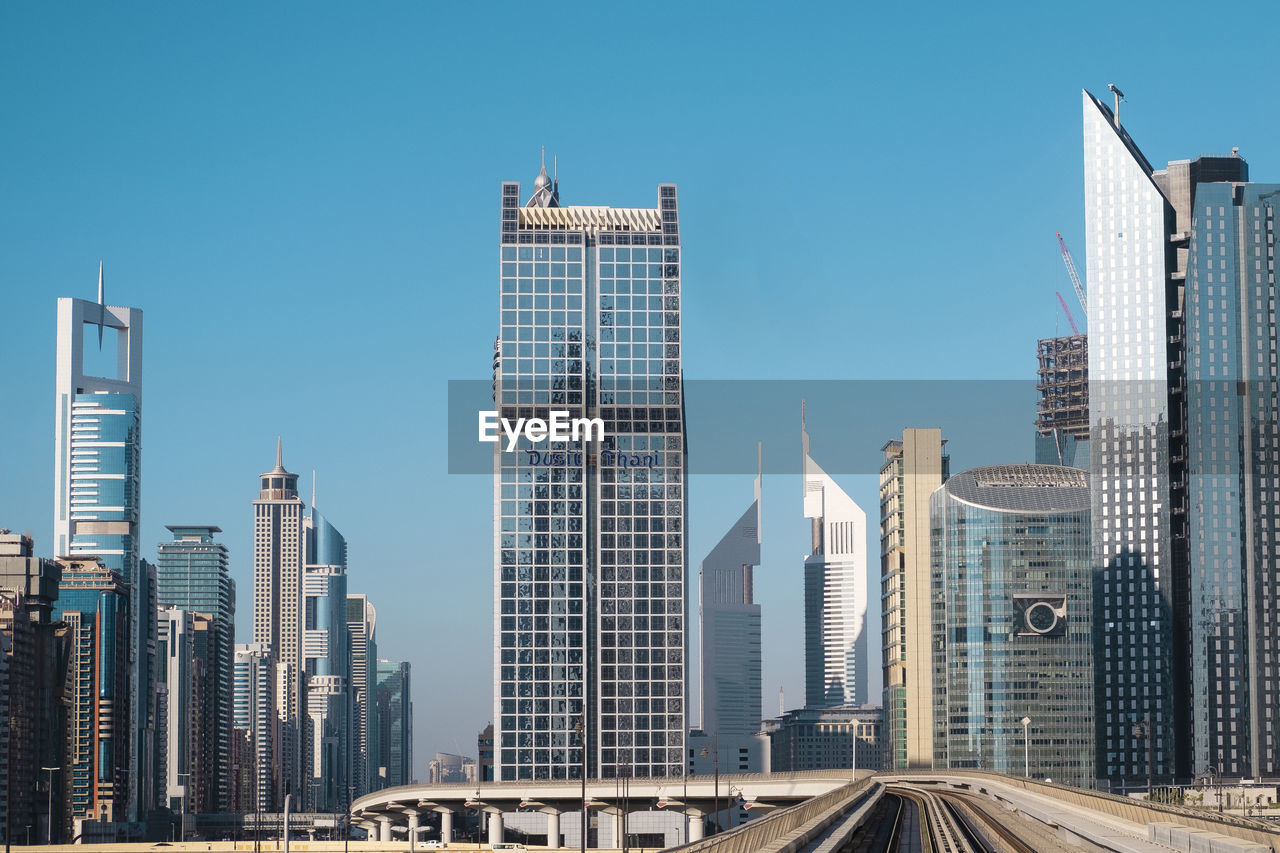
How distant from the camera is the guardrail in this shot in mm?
44688

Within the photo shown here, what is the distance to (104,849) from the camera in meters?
175

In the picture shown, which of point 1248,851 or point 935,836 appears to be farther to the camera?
point 935,836

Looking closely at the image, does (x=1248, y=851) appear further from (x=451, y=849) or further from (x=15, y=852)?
(x=15, y=852)

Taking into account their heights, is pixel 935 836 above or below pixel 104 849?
above

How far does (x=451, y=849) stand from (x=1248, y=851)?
133 meters

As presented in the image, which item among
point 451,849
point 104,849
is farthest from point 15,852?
point 451,849

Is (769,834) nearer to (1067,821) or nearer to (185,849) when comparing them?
(1067,821)

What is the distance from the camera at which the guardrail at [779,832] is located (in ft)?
147

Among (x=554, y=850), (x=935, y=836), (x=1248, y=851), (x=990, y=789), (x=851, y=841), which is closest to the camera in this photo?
(x=1248, y=851)

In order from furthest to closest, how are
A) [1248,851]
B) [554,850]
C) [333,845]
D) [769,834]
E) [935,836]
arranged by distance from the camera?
1. [333,845]
2. [554,850]
3. [935,836]
4. [769,834]
5. [1248,851]

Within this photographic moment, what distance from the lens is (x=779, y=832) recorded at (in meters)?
59.0

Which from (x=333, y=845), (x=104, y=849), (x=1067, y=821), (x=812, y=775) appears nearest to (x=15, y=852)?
(x=104, y=849)

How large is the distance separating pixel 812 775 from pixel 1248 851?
15011 cm

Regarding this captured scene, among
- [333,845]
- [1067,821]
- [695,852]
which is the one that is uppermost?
[695,852]
